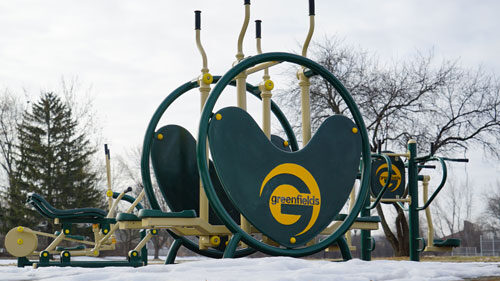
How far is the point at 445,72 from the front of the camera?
18.1 metres

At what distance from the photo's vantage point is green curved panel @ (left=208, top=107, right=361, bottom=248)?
4738 millimetres

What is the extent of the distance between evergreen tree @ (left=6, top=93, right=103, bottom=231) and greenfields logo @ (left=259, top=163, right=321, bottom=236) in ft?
60.8

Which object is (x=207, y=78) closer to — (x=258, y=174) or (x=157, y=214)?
(x=258, y=174)

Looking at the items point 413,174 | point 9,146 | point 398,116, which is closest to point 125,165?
point 9,146

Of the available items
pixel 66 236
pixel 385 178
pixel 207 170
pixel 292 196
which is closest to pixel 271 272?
pixel 207 170

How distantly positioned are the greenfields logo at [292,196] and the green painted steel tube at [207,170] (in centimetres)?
26

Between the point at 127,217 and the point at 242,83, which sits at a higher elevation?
the point at 242,83

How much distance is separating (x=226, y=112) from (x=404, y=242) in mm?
14271

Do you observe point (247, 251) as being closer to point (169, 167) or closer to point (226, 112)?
point (169, 167)

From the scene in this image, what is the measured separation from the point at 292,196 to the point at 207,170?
841 mm

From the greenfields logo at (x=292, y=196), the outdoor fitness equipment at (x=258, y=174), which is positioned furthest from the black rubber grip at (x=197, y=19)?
the greenfields logo at (x=292, y=196)

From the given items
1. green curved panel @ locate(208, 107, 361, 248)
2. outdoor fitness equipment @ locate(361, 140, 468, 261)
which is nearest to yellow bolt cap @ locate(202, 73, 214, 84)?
green curved panel @ locate(208, 107, 361, 248)

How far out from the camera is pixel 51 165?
23.2 meters

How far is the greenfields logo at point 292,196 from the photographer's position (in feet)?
16.1
